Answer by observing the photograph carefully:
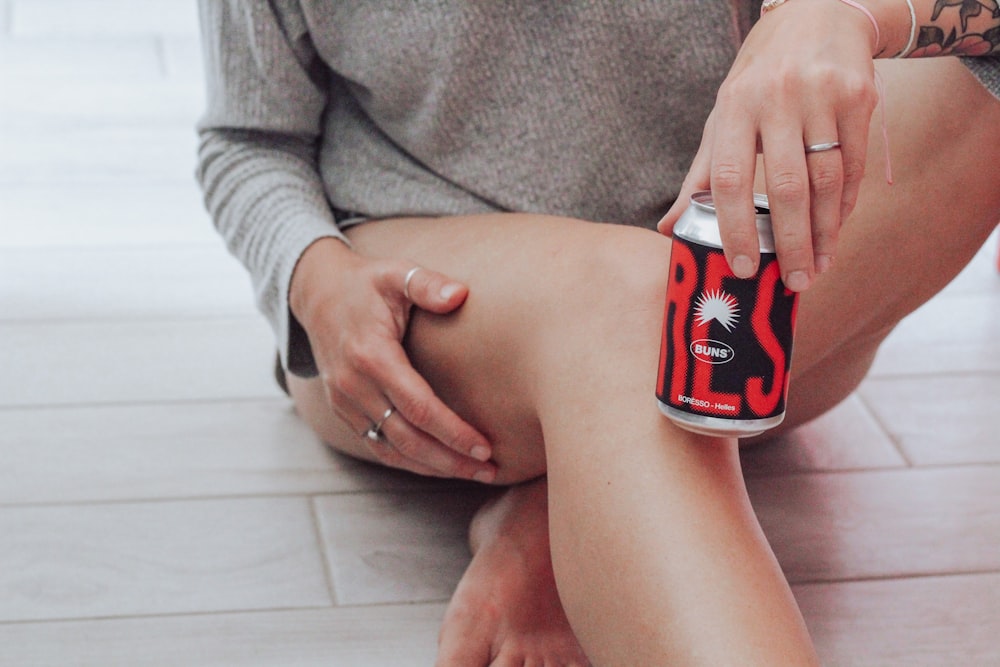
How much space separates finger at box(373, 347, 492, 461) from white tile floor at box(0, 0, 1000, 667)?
159 mm

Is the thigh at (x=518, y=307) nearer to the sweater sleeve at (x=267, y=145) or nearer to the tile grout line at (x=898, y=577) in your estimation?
the sweater sleeve at (x=267, y=145)

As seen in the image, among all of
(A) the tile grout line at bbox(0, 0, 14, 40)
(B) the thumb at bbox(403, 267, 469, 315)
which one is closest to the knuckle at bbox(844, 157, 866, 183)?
(B) the thumb at bbox(403, 267, 469, 315)

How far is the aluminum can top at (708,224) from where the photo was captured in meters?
0.68

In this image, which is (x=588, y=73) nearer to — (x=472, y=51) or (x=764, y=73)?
(x=472, y=51)

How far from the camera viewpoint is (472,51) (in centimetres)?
103

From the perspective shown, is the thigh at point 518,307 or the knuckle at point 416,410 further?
the knuckle at point 416,410

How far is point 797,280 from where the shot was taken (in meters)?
0.68

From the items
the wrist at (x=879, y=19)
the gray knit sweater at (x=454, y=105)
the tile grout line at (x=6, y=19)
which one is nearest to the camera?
the wrist at (x=879, y=19)

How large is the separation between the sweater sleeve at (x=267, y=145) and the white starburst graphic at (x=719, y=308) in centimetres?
45

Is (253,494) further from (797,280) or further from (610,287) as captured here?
(797,280)

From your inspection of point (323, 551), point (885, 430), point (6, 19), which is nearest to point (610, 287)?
point (323, 551)

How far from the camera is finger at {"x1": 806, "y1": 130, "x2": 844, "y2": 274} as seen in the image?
690 millimetres

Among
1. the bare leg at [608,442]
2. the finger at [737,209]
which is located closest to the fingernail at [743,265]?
the finger at [737,209]

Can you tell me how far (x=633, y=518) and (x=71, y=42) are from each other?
2205 mm
